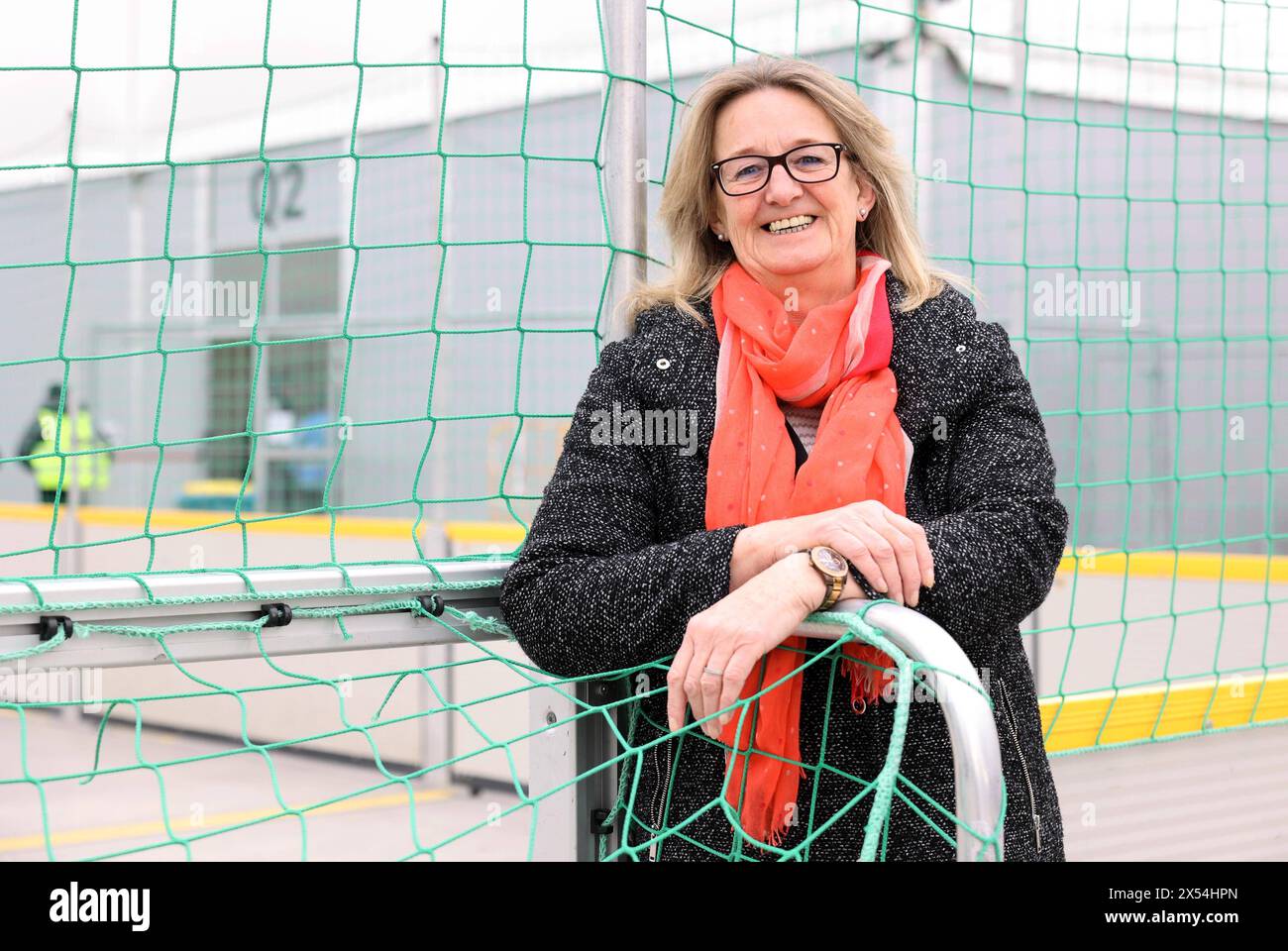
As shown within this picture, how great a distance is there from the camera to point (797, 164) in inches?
72.9

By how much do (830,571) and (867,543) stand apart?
0.06 m

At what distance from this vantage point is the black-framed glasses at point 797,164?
184cm

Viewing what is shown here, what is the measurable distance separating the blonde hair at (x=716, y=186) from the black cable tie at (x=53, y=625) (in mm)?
876

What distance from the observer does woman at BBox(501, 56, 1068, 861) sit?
1589 millimetres

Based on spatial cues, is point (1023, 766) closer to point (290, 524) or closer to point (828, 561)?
point (828, 561)

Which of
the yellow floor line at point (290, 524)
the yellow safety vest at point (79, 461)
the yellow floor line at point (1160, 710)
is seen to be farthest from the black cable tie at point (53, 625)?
the yellow safety vest at point (79, 461)

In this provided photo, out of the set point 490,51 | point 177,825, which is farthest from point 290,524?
point 490,51

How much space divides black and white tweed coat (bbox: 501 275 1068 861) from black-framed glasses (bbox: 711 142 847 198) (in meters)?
0.19

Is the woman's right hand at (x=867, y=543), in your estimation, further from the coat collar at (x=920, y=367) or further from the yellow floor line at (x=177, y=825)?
the yellow floor line at (x=177, y=825)

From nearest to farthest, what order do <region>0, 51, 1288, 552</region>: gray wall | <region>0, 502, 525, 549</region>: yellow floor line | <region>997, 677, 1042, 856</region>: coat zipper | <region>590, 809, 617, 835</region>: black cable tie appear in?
<region>997, 677, 1042, 856</region>: coat zipper → <region>590, 809, 617, 835</region>: black cable tie → <region>0, 502, 525, 549</region>: yellow floor line → <region>0, 51, 1288, 552</region>: gray wall

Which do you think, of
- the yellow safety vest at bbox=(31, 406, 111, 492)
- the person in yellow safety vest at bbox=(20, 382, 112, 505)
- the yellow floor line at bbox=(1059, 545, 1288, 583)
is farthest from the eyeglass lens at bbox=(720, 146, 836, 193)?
the yellow safety vest at bbox=(31, 406, 111, 492)

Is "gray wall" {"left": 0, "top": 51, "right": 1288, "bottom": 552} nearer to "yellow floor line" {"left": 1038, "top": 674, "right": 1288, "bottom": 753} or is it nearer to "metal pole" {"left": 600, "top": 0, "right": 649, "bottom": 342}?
"yellow floor line" {"left": 1038, "top": 674, "right": 1288, "bottom": 753}

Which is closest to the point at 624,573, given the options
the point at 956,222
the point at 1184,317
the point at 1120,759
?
the point at 1120,759
